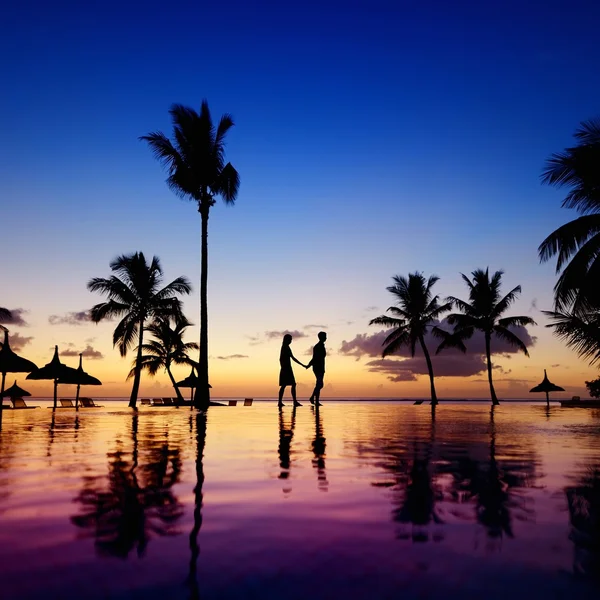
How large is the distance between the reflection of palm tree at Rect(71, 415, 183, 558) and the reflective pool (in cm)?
1

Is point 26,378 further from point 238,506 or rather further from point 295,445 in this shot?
point 238,506

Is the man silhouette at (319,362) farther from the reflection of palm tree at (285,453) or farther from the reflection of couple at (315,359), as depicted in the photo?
the reflection of palm tree at (285,453)

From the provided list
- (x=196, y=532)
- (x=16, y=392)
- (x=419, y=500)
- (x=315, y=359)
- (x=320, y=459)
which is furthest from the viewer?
(x=16, y=392)

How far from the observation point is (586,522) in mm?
2650

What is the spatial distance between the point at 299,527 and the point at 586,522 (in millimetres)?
1358

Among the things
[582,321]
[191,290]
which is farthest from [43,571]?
[191,290]

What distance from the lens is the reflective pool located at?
5.81 ft

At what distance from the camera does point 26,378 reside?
25.8 m

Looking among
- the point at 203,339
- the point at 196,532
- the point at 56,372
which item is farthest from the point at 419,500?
the point at 56,372

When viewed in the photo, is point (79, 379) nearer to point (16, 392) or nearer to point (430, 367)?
point (16, 392)

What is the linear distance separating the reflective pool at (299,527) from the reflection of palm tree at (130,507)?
0.04 ft

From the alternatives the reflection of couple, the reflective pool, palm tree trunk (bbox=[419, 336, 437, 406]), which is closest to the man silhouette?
the reflection of couple

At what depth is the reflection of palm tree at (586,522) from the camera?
1.98 meters

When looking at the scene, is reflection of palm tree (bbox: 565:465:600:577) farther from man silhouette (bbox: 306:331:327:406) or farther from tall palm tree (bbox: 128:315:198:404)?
tall palm tree (bbox: 128:315:198:404)
